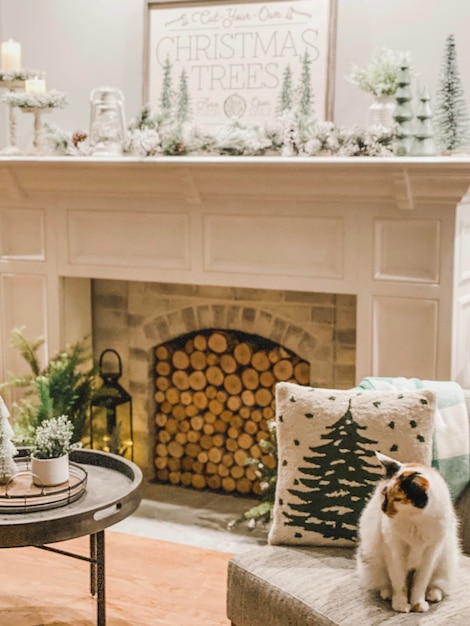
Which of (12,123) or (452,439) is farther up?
(12,123)

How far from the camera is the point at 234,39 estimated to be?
12.1 feet

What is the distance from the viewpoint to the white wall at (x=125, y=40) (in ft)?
11.2

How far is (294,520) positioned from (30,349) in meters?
1.97

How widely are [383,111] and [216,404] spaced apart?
1.46 m

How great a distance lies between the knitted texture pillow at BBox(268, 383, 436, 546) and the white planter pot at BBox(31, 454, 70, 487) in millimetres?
637

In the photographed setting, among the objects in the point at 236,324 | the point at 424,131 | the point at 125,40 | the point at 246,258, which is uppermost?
the point at 125,40

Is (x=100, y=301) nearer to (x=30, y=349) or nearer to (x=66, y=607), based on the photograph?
(x=30, y=349)

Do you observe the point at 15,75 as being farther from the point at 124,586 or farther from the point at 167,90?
the point at 124,586

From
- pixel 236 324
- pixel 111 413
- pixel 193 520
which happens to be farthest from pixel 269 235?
pixel 193 520

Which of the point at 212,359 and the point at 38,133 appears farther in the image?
the point at 212,359

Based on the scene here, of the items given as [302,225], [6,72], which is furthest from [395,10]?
[6,72]

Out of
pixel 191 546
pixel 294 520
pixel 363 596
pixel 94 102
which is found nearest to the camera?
pixel 363 596

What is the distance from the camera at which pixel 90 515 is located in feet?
7.69

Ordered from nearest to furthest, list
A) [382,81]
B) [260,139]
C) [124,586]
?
[124,586] → [382,81] → [260,139]
